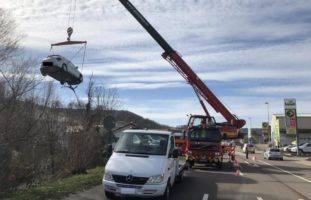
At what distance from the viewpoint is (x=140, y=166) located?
1325 centimetres

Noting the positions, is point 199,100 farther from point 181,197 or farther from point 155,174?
point 155,174

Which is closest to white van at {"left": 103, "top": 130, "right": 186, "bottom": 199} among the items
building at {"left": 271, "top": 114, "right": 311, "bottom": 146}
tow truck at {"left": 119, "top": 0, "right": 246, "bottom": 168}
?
tow truck at {"left": 119, "top": 0, "right": 246, "bottom": 168}

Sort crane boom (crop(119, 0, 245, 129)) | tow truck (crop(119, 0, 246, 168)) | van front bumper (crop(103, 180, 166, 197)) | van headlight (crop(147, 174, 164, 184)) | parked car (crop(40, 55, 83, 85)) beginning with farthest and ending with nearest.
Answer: crane boom (crop(119, 0, 245, 129))
tow truck (crop(119, 0, 246, 168))
parked car (crop(40, 55, 83, 85))
van headlight (crop(147, 174, 164, 184))
van front bumper (crop(103, 180, 166, 197))

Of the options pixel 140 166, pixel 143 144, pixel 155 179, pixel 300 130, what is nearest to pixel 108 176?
pixel 140 166

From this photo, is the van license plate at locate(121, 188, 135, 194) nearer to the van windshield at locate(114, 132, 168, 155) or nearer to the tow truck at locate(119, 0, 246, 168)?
the van windshield at locate(114, 132, 168, 155)

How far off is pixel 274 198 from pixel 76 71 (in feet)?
36.0

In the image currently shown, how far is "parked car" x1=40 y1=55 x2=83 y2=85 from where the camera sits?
19.8m

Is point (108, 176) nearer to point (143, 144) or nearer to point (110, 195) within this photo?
point (110, 195)

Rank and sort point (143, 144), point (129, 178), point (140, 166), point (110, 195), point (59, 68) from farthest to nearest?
Answer: point (59, 68)
point (143, 144)
point (110, 195)
point (140, 166)
point (129, 178)

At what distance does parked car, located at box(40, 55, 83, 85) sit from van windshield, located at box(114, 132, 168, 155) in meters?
6.23

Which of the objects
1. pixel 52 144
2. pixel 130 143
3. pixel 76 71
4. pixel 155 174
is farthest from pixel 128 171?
pixel 52 144

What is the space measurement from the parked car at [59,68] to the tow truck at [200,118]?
987 cm

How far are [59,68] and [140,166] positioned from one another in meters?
A: 8.33

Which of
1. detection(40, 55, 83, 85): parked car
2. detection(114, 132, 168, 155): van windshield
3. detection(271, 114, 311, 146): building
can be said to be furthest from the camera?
detection(271, 114, 311, 146): building
